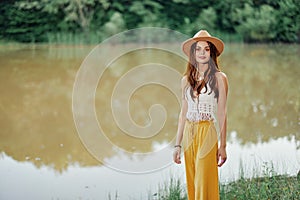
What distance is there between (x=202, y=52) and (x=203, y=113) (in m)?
0.21

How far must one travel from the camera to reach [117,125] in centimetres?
412

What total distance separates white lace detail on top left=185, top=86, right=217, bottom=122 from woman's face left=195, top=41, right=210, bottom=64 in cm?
10

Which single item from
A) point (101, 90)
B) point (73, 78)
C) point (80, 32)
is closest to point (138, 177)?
point (101, 90)

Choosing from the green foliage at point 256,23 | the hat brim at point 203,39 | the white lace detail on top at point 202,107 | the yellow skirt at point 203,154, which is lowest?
the yellow skirt at point 203,154

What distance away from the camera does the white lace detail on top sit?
1.51 meters

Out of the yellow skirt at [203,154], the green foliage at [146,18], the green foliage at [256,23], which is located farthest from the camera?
the green foliage at [146,18]

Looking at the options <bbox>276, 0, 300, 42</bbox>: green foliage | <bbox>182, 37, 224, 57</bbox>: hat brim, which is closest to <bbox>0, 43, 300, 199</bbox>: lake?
<bbox>182, 37, 224, 57</bbox>: hat brim

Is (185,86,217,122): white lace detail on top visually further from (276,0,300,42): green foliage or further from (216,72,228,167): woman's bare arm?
(276,0,300,42): green foliage

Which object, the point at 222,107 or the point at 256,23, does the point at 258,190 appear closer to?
the point at 222,107

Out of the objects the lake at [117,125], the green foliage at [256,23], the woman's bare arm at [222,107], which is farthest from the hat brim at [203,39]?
the green foliage at [256,23]

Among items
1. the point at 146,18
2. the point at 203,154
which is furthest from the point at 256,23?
the point at 203,154

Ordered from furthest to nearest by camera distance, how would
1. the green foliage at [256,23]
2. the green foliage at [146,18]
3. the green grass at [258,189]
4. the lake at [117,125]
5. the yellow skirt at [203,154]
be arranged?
the green foliage at [146,18]
the green foliage at [256,23]
the lake at [117,125]
the green grass at [258,189]
the yellow skirt at [203,154]

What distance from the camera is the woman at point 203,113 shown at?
59.1 inches

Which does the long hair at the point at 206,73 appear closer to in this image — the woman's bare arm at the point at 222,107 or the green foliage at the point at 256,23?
the woman's bare arm at the point at 222,107
